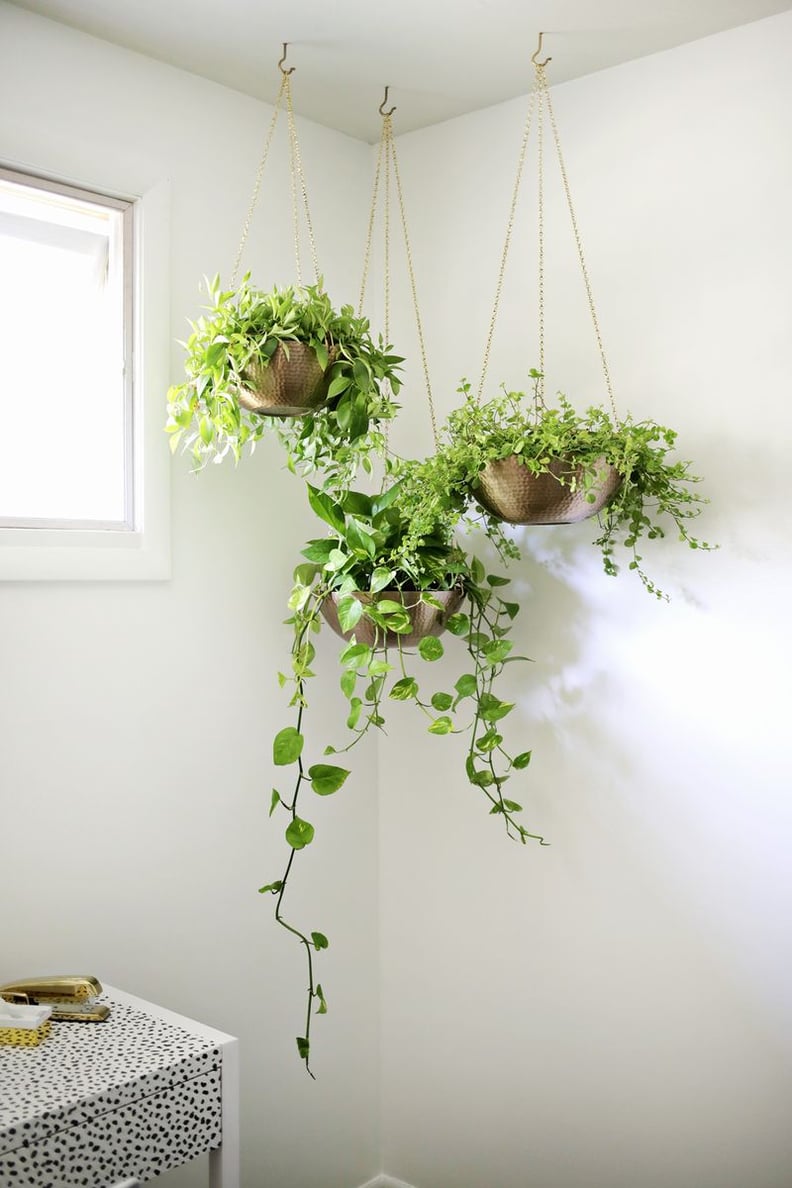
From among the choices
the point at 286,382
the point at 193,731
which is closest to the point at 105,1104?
the point at 193,731

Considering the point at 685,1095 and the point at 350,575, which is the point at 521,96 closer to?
the point at 350,575

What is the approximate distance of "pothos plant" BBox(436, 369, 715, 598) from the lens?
1.83m

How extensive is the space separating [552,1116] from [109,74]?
2261mm

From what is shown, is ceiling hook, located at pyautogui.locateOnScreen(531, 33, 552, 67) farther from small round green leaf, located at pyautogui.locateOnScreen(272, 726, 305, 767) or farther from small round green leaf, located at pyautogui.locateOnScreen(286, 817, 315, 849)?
small round green leaf, located at pyautogui.locateOnScreen(286, 817, 315, 849)

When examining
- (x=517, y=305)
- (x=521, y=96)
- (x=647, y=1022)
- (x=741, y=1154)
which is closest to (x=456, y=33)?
(x=521, y=96)

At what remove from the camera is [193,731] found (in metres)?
2.17

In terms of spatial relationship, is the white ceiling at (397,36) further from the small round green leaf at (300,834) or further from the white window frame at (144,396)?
the small round green leaf at (300,834)

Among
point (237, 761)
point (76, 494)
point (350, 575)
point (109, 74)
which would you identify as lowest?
point (237, 761)


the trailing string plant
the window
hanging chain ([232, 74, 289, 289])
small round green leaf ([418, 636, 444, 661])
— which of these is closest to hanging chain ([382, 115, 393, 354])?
hanging chain ([232, 74, 289, 289])

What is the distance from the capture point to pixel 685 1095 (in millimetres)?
2068

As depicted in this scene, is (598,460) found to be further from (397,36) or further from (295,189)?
(295,189)

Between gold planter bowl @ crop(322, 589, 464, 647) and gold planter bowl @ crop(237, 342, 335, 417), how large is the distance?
0.38 meters

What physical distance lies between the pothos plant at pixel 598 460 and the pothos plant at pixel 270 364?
0.16m

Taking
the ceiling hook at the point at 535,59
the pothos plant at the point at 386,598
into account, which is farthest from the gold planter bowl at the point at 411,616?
the ceiling hook at the point at 535,59
